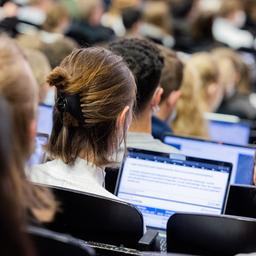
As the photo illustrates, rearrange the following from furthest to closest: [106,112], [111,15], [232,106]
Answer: [111,15], [232,106], [106,112]

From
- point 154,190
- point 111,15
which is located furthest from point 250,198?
point 111,15

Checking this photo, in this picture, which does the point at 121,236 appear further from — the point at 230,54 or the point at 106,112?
the point at 230,54

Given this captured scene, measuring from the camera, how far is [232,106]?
602 cm

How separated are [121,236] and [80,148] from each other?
0.39m

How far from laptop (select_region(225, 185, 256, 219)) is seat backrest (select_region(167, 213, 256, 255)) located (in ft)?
1.51

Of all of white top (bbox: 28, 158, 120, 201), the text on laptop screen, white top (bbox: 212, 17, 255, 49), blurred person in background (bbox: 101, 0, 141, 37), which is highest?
white top (bbox: 28, 158, 120, 201)

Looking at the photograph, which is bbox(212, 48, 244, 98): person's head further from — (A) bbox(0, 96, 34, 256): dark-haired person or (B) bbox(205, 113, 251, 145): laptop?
(A) bbox(0, 96, 34, 256): dark-haired person

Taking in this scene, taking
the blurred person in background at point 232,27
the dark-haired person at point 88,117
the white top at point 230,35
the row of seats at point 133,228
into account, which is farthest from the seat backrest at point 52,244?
the white top at point 230,35

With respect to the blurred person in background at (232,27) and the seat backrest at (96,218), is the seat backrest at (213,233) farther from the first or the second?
the blurred person in background at (232,27)

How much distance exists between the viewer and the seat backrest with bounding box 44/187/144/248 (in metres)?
2.12

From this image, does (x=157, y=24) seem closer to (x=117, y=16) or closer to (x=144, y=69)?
(x=117, y=16)

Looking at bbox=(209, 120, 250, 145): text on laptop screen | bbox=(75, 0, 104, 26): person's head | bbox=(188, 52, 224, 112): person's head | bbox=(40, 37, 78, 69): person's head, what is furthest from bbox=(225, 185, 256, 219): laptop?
bbox=(75, 0, 104, 26): person's head

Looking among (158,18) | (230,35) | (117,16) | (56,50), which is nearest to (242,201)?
(56,50)

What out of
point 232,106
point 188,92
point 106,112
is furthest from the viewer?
point 232,106
